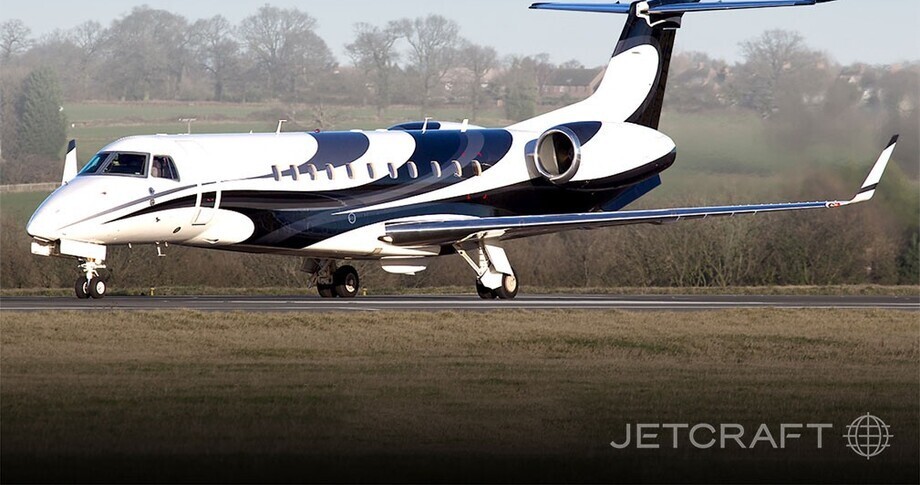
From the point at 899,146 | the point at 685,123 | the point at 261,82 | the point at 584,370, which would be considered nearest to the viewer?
the point at 584,370

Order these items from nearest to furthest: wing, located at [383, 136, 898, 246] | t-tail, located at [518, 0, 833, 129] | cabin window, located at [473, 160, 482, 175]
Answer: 1. wing, located at [383, 136, 898, 246]
2. cabin window, located at [473, 160, 482, 175]
3. t-tail, located at [518, 0, 833, 129]

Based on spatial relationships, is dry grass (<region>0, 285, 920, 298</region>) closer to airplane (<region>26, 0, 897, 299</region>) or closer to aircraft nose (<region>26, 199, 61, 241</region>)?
airplane (<region>26, 0, 897, 299</region>)

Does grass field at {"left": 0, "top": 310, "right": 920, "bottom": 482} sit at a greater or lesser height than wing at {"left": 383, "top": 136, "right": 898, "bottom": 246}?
lesser

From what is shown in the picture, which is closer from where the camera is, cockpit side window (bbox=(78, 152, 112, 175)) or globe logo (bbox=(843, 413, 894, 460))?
globe logo (bbox=(843, 413, 894, 460))

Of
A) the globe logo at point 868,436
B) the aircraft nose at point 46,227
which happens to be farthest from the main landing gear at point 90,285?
the globe logo at point 868,436

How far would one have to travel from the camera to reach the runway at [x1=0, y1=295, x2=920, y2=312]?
27.2m

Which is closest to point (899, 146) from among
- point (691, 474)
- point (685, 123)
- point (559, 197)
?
point (685, 123)

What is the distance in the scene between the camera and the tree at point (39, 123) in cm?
6259

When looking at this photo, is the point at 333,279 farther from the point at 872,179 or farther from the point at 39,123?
the point at 39,123

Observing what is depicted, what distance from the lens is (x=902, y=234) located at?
46562mm

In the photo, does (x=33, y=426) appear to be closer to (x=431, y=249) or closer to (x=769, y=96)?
(x=431, y=249)

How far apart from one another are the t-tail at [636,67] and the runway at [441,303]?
4764 millimetres

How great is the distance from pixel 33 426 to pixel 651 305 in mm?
19040

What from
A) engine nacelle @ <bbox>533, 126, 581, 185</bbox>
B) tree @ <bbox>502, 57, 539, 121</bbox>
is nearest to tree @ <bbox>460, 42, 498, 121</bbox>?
tree @ <bbox>502, 57, 539, 121</bbox>
